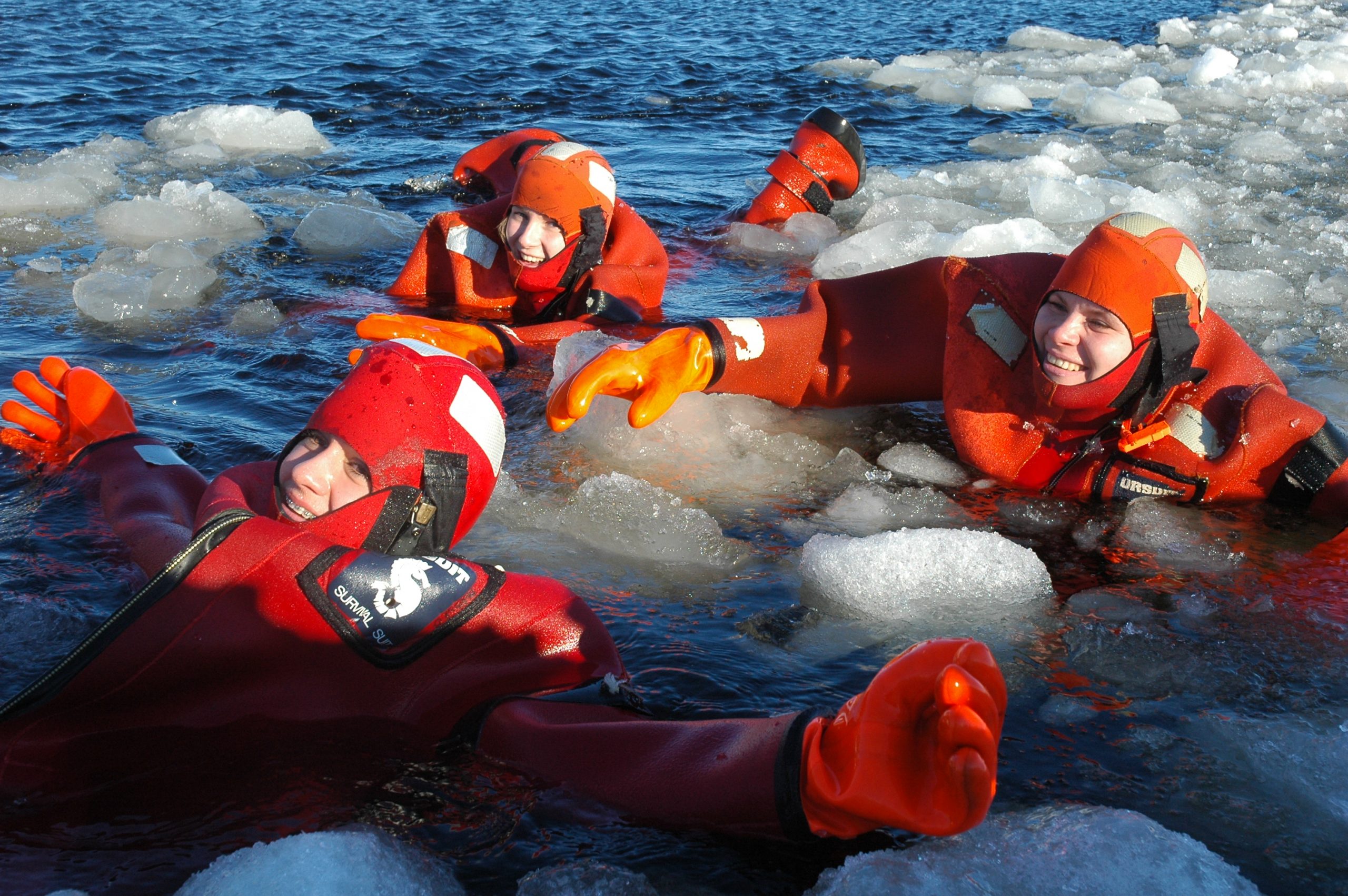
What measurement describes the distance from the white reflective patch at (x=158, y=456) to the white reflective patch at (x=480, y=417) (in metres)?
1.52

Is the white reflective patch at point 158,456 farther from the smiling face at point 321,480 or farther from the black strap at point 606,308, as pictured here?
the black strap at point 606,308

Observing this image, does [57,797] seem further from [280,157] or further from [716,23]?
[716,23]

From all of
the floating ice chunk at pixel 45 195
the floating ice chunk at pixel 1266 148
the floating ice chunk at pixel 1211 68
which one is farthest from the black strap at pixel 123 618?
the floating ice chunk at pixel 1211 68

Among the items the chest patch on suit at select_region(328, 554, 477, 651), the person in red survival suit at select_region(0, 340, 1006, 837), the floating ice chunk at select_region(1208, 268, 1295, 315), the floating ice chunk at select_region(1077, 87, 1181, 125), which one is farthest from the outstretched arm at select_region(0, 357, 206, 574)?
the floating ice chunk at select_region(1077, 87, 1181, 125)

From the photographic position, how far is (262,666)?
8.66 ft

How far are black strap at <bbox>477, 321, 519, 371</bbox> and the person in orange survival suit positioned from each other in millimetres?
1062

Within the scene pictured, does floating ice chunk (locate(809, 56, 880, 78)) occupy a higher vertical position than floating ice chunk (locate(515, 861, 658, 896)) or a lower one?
lower

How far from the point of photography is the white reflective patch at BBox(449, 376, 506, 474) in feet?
9.78

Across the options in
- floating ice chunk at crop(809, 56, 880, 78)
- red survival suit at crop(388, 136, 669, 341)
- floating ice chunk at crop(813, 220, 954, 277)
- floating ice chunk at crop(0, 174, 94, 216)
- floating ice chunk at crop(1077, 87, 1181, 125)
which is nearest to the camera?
red survival suit at crop(388, 136, 669, 341)

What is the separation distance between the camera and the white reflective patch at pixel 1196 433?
13.3 feet

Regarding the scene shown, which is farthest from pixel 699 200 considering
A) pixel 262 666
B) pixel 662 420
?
pixel 262 666

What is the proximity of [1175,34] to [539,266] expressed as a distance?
12862 millimetres

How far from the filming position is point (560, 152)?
18.2 feet

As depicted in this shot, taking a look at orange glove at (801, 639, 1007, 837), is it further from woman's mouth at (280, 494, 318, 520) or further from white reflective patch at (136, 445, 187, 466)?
white reflective patch at (136, 445, 187, 466)
